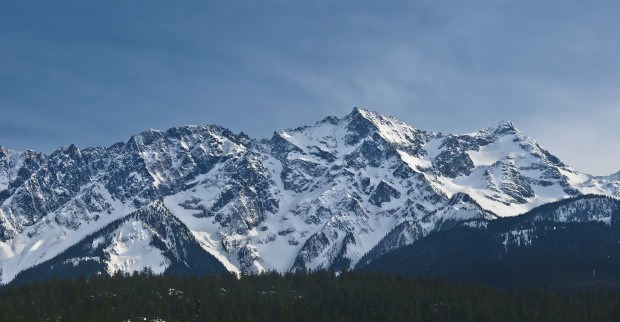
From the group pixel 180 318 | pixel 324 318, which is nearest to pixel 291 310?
pixel 324 318

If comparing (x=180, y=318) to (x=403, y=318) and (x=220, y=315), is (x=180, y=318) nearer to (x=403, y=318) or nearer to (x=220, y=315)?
(x=220, y=315)

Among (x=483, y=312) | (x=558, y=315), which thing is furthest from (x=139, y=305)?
(x=558, y=315)

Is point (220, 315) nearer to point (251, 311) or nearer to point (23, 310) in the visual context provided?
point (251, 311)

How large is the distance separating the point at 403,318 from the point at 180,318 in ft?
173

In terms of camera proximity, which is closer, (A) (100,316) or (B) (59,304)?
(A) (100,316)

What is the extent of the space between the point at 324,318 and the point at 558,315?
5810cm

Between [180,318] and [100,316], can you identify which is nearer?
[100,316]

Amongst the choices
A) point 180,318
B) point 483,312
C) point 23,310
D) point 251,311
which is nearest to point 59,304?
point 23,310

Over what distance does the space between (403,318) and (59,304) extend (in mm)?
82274

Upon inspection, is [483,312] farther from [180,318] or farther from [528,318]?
[180,318]

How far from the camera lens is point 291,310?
19975cm

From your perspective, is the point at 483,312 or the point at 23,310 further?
the point at 483,312

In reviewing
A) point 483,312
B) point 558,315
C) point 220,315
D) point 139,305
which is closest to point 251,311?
point 220,315

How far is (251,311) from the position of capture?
194 metres
